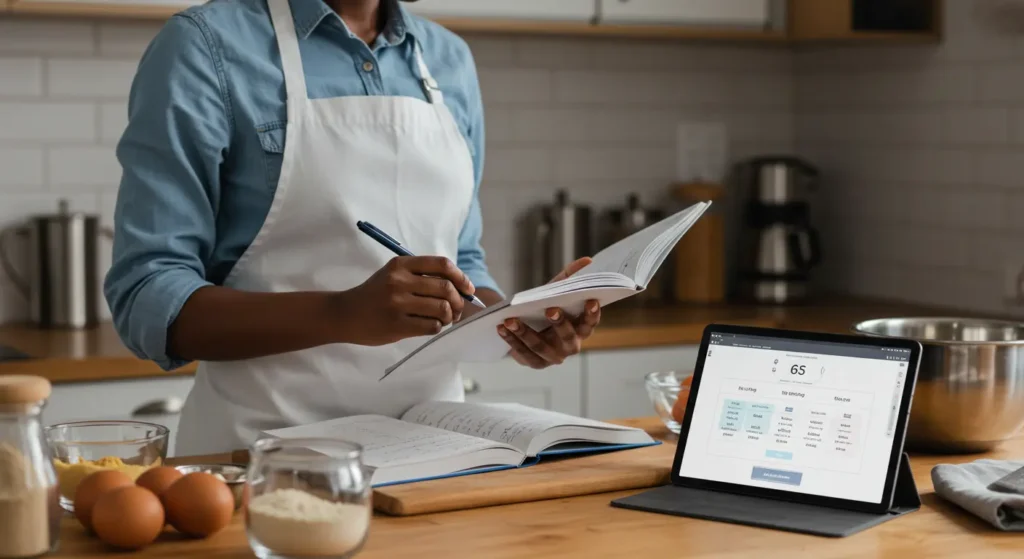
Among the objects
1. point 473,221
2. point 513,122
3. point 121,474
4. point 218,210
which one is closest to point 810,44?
point 513,122

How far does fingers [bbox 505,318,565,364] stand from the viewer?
177 centimetres

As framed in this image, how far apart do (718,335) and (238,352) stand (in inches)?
24.7

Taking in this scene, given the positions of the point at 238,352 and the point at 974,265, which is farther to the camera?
the point at 974,265

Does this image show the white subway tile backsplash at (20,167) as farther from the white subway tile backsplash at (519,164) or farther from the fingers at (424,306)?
the fingers at (424,306)

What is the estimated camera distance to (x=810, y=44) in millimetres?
3906

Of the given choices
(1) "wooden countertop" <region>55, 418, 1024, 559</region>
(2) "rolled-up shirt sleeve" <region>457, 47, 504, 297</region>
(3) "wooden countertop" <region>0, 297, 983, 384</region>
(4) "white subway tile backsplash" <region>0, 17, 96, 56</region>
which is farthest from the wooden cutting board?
(4) "white subway tile backsplash" <region>0, 17, 96, 56</region>

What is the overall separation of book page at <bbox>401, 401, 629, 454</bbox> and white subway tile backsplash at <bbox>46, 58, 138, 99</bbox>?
1.75 m

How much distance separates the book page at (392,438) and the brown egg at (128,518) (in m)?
0.29

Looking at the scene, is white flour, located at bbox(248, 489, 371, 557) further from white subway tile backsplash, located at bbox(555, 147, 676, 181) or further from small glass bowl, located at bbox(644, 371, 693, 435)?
white subway tile backsplash, located at bbox(555, 147, 676, 181)

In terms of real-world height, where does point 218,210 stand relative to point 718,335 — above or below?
above

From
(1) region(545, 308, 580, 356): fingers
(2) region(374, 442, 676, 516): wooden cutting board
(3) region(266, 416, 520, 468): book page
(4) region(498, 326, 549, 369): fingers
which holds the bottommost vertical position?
(2) region(374, 442, 676, 516): wooden cutting board

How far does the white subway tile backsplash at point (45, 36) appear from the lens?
3.12 m

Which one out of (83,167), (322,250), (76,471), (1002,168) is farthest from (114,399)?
(1002,168)

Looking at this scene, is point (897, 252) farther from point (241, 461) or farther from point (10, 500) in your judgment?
point (10, 500)
